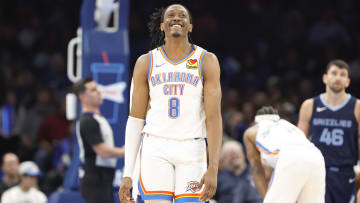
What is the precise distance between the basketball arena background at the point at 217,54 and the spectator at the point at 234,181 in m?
1.14

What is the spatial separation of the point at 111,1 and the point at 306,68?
18.1 feet

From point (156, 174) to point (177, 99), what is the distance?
1.61 ft

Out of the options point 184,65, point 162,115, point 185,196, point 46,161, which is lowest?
point 46,161

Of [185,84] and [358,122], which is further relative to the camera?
[358,122]

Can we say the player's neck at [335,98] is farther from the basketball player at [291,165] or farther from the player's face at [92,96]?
the player's face at [92,96]

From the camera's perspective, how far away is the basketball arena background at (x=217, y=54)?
1105 cm

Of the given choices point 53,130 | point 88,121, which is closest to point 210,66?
point 88,121

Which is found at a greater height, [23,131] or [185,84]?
[185,84]

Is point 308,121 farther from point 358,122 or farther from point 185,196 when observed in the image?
point 185,196

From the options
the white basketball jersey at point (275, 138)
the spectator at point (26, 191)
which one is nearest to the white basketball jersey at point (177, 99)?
the white basketball jersey at point (275, 138)

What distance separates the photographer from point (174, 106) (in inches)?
174

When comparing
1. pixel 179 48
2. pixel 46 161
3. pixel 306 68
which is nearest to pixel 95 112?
pixel 179 48

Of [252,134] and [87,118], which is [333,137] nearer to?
[252,134]

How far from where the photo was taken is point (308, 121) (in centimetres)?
691
